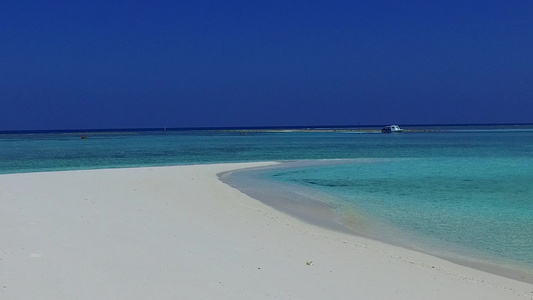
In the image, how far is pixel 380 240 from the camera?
1143 centimetres

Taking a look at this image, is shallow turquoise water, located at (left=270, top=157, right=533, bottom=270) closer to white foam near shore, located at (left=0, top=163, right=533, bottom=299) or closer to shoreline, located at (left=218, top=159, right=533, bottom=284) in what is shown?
shoreline, located at (left=218, top=159, right=533, bottom=284)

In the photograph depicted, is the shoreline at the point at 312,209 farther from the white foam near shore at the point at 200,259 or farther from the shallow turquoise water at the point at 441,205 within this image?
the white foam near shore at the point at 200,259

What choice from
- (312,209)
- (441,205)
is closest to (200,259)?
(312,209)

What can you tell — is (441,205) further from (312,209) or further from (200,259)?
(200,259)

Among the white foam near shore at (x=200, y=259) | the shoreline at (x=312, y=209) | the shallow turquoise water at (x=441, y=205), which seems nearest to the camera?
the white foam near shore at (x=200, y=259)

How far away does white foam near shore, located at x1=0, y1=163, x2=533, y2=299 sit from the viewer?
7223 millimetres

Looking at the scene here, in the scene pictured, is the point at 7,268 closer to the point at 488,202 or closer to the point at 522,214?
the point at 522,214

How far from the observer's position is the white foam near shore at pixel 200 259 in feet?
23.7

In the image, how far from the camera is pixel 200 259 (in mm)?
8789

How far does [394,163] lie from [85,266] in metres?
27.9

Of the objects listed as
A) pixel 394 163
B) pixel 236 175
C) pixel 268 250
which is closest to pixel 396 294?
pixel 268 250

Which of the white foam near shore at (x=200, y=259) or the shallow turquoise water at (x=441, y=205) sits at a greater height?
the white foam near shore at (x=200, y=259)

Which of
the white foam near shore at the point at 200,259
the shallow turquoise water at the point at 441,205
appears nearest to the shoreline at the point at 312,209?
the shallow turquoise water at the point at 441,205

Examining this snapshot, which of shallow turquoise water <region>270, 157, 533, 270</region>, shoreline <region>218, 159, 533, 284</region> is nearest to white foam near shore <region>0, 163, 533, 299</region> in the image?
shoreline <region>218, 159, 533, 284</region>
